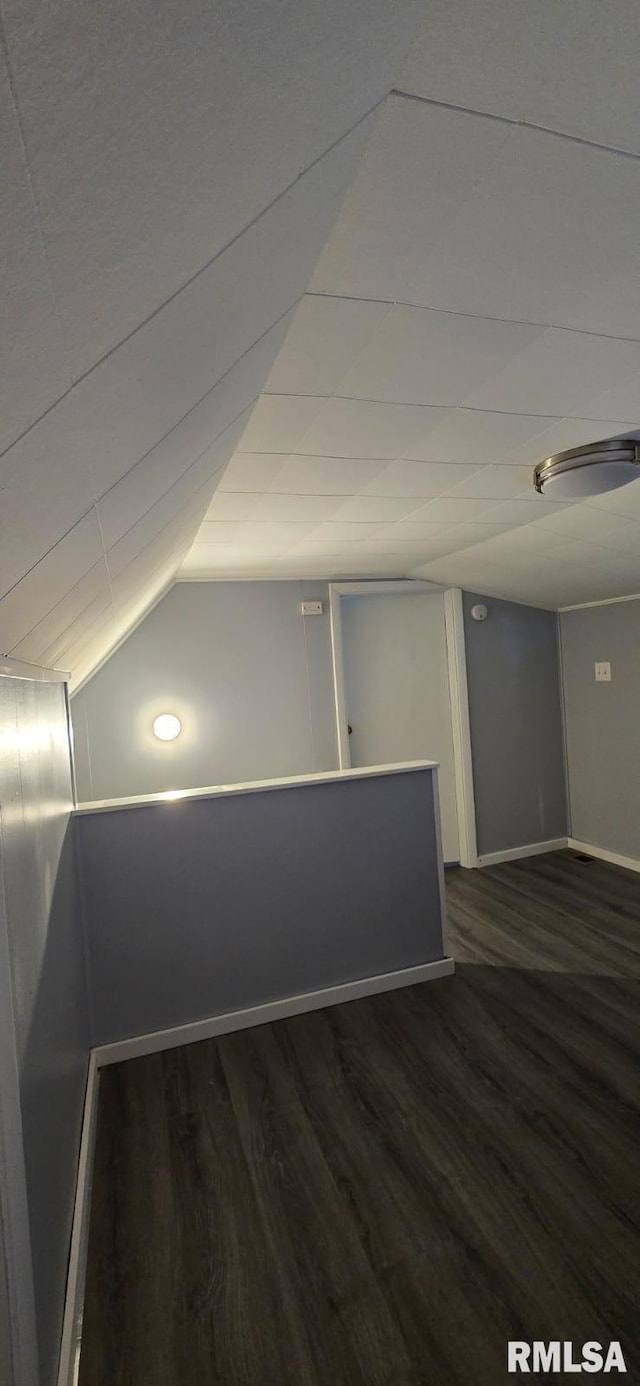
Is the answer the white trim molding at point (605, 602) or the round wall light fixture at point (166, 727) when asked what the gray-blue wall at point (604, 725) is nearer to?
the white trim molding at point (605, 602)

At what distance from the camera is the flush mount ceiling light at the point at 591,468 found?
6.02ft

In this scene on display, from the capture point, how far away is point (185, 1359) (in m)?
1.37

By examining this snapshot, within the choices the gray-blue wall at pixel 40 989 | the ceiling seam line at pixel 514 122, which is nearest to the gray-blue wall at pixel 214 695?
the gray-blue wall at pixel 40 989

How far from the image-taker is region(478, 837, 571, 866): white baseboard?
14.9 ft

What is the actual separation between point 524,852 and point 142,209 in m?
4.79

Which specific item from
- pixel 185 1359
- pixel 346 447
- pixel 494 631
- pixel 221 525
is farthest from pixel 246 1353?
pixel 494 631

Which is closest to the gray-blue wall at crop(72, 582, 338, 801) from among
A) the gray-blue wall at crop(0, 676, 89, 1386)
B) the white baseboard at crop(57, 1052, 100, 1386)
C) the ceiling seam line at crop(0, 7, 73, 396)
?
the gray-blue wall at crop(0, 676, 89, 1386)

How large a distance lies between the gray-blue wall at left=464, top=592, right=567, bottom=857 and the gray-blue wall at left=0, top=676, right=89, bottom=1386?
126 inches

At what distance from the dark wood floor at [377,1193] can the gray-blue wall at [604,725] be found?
5.58 ft

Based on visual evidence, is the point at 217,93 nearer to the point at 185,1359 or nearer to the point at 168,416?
the point at 168,416

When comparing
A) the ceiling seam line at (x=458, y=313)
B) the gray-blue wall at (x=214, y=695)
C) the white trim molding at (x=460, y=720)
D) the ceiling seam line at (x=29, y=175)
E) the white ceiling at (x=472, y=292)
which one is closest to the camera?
the ceiling seam line at (x=29, y=175)

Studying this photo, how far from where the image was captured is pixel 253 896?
8.74 ft

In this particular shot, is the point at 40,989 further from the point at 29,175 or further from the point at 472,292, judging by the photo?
the point at 472,292

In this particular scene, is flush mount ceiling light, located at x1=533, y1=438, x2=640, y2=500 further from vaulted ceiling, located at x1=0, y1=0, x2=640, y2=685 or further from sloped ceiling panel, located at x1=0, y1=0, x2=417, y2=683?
sloped ceiling panel, located at x1=0, y1=0, x2=417, y2=683
